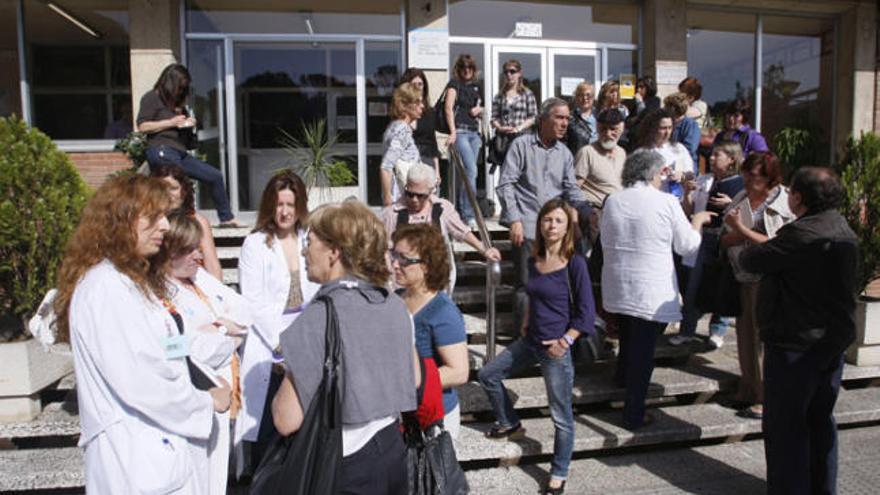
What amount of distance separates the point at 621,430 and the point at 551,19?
661cm

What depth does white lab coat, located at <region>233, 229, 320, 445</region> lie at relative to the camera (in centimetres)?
345

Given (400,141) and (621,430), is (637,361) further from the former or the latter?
(400,141)

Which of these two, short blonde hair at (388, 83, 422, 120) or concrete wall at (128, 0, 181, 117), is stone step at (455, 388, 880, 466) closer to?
short blonde hair at (388, 83, 422, 120)

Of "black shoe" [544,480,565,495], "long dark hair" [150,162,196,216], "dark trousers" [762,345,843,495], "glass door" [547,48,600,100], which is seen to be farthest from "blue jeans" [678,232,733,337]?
"glass door" [547,48,600,100]

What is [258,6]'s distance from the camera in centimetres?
874

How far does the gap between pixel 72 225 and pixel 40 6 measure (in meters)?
5.56

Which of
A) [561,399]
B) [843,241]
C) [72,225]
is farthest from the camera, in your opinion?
[72,225]

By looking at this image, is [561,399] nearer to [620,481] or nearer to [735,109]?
[620,481]

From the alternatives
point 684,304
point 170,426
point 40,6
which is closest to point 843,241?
point 684,304

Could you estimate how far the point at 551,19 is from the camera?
9.38 m

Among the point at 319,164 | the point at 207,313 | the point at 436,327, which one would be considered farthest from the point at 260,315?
the point at 319,164

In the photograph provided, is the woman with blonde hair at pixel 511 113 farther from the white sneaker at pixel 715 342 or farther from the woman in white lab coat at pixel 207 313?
the woman in white lab coat at pixel 207 313

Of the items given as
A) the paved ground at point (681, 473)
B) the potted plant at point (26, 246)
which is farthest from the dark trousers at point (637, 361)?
the potted plant at point (26, 246)

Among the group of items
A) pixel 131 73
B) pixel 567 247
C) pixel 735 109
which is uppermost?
pixel 131 73
